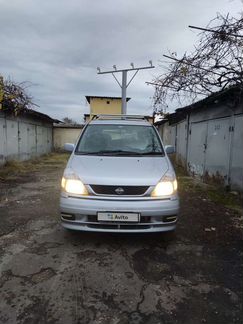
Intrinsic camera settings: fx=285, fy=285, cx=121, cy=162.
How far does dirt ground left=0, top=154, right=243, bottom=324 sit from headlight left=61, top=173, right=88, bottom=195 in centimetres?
80

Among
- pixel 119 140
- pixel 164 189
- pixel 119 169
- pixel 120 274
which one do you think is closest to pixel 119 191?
pixel 119 169

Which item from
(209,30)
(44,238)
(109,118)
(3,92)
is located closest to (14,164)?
(3,92)

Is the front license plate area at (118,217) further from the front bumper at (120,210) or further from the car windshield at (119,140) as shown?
the car windshield at (119,140)

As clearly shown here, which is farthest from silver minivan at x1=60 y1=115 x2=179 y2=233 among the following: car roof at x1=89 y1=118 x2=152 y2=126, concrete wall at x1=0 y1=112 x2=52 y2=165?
concrete wall at x1=0 y1=112 x2=52 y2=165

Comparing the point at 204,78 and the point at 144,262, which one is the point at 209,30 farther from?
the point at 144,262

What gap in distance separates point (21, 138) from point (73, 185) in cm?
1216

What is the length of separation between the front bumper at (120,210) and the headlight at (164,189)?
8 centimetres

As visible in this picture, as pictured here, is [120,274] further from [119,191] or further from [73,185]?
[73,185]

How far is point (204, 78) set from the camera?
6102mm

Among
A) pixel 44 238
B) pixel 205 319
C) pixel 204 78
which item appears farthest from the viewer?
pixel 204 78

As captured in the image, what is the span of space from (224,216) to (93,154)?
113 inches

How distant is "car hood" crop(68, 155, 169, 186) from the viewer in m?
3.64

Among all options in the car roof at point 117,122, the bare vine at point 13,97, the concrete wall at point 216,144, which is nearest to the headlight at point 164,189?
the car roof at point 117,122

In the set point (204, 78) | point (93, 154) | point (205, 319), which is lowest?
point (205, 319)
